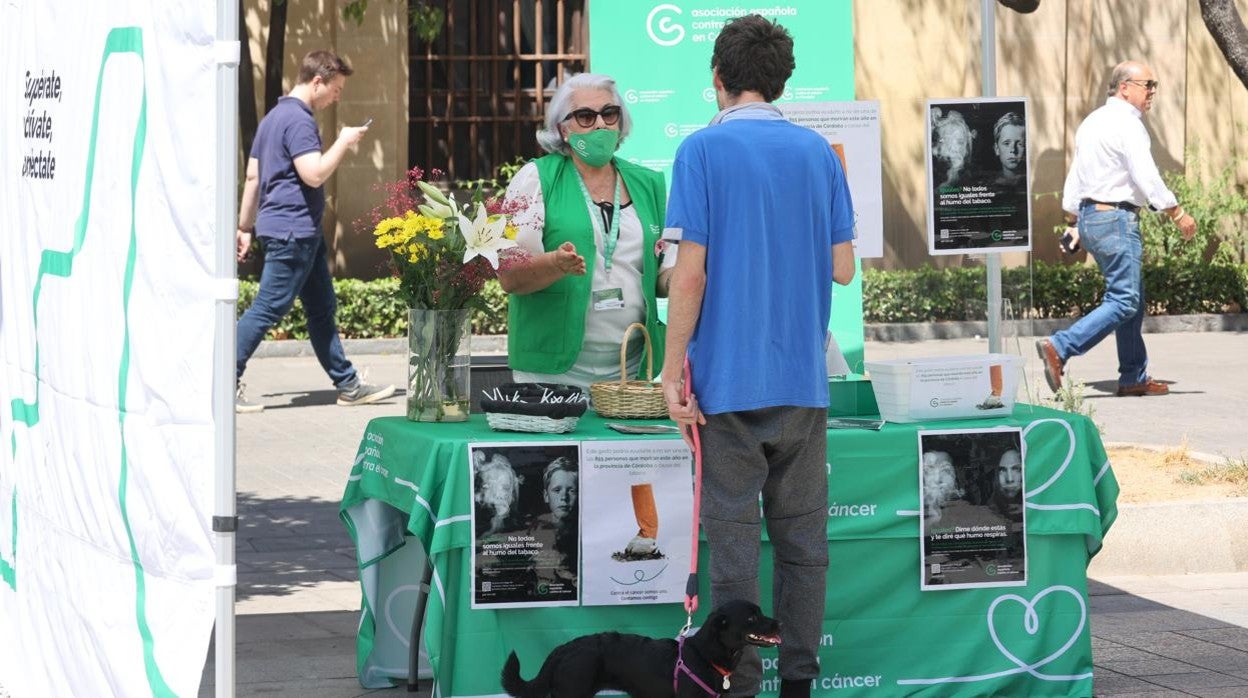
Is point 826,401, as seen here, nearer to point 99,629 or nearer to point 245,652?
point 99,629

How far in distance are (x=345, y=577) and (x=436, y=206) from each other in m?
2.52

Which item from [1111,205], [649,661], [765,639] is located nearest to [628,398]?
[649,661]

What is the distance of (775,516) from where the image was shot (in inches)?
195

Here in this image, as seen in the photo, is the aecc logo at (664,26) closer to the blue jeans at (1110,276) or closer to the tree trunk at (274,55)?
the blue jeans at (1110,276)

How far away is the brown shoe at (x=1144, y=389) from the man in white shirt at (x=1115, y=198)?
91 centimetres

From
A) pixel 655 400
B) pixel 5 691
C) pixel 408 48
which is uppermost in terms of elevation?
pixel 408 48

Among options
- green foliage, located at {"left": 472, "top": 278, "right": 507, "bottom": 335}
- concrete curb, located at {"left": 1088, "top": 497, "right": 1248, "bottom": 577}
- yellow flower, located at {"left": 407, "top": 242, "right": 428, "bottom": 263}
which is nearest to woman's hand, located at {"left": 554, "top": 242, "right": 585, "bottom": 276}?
yellow flower, located at {"left": 407, "top": 242, "right": 428, "bottom": 263}

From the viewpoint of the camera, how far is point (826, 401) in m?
4.84

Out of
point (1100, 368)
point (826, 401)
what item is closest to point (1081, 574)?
point (826, 401)

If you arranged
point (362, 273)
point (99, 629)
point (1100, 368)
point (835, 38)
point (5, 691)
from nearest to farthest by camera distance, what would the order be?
point (99, 629)
point (5, 691)
point (835, 38)
point (1100, 368)
point (362, 273)

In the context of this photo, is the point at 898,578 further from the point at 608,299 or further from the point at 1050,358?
the point at 1050,358

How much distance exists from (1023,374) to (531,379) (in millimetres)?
1688

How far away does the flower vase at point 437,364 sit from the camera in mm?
5391

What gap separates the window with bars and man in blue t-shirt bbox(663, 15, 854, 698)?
13382 millimetres
